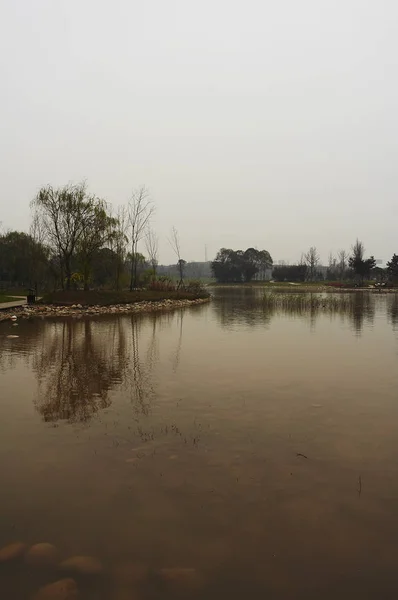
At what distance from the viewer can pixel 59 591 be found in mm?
3113

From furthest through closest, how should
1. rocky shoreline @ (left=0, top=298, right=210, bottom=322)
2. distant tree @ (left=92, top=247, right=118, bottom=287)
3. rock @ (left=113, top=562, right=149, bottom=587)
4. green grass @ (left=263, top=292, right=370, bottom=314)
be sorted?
1. distant tree @ (left=92, top=247, right=118, bottom=287)
2. green grass @ (left=263, top=292, right=370, bottom=314)
3. rocky shoreline @ (left=0, top=298, right=210, bottom=322)
4. rock @ (left=113, top=562, right=149, bottom=587)

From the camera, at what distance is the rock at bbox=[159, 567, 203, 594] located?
3141 mm

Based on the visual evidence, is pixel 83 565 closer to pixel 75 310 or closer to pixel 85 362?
pixel 85 362

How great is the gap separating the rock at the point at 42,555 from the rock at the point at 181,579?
3.18 feet

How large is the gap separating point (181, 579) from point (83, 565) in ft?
2.79

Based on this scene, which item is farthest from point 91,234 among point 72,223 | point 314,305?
point 314,305

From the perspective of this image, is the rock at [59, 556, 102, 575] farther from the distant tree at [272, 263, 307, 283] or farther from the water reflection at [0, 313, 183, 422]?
the distant tree at [272, 263, 307, 283]

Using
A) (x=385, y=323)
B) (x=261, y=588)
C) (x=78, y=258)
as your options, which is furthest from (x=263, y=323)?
(x=78, y=258)

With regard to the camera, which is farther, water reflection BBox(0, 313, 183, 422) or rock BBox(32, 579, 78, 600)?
water reflection BBox(0, 313, 183, 422)

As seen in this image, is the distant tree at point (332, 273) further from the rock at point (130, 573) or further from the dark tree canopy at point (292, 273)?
the rock at point (130, 573)

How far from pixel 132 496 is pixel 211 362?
7.03m

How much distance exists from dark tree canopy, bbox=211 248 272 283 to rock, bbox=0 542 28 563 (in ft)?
329

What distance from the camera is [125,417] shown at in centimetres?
684

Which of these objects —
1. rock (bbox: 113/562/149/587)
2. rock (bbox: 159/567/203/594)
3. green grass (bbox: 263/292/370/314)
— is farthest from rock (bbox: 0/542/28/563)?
green grass (bbox: 263/292/370/314)
